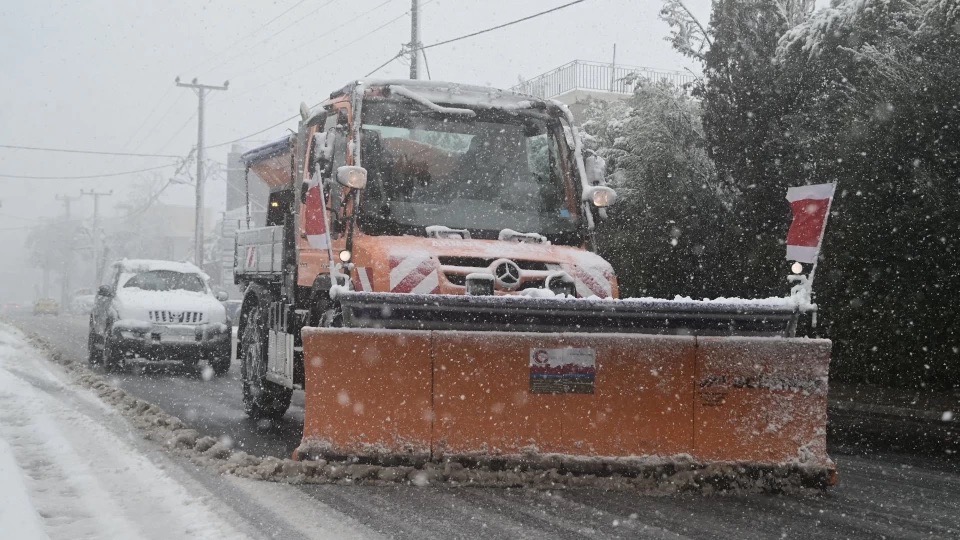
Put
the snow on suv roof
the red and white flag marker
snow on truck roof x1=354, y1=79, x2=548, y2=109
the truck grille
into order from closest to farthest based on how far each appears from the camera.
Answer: the red and white flag marker < snow on truck roof x1=354, y1=79, x2=548, y2=109 < the truck grille < the snow on suv roof

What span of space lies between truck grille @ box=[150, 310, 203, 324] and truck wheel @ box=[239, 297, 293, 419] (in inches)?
233

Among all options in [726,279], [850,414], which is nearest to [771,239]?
[726,279]

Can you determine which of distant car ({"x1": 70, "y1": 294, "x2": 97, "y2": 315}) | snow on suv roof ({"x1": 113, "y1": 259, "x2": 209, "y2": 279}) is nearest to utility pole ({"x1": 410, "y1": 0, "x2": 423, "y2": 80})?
snow on suv roof ({"x1": 113, "y1": 259, "x2": 209, "y2": 279})

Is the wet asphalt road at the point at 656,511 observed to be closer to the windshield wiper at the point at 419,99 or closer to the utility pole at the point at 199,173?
the windshield wiper at the point at 419,99

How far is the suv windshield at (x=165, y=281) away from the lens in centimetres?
1703

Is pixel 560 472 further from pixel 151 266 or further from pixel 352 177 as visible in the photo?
pixel 151 266

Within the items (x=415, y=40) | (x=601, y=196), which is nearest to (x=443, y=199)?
(x=601, y=196)

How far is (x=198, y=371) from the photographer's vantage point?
1631cm

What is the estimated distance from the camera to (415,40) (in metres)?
25.8

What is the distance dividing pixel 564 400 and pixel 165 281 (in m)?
12.4

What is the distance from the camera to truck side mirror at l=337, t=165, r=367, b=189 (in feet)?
23.5

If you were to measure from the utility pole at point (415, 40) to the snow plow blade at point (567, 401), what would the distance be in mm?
19621

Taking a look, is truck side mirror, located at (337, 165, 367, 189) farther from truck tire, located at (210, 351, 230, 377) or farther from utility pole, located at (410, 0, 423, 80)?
utility pole, located at (410, 0, 423, 80)

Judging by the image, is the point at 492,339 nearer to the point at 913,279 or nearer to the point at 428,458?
the point at 428,458
